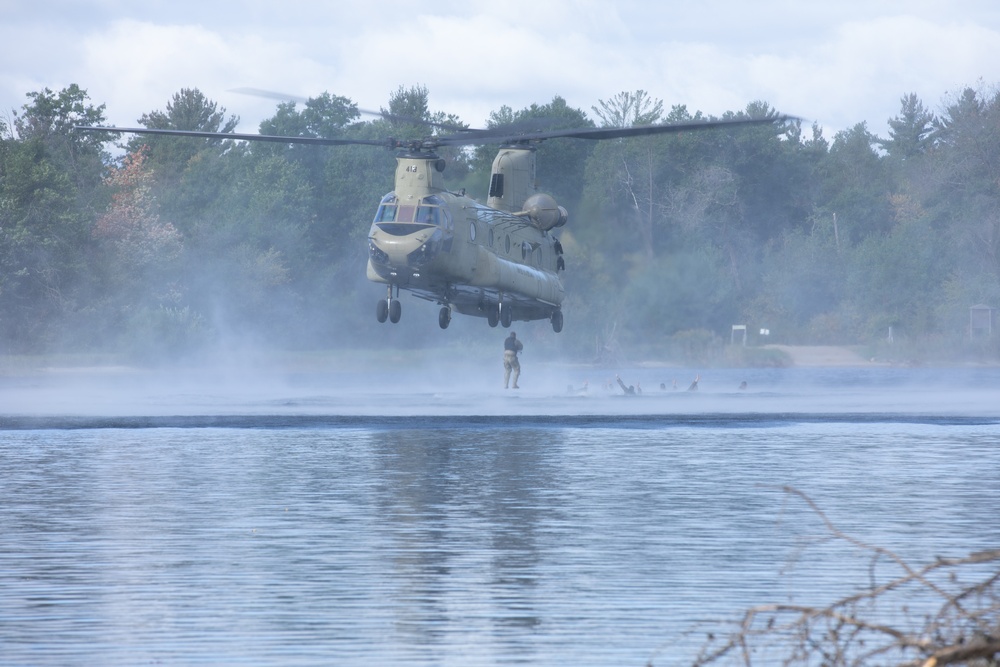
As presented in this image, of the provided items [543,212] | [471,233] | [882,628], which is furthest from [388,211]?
[882,628]

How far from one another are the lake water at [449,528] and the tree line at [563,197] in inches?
1479

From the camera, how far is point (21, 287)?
84875mm

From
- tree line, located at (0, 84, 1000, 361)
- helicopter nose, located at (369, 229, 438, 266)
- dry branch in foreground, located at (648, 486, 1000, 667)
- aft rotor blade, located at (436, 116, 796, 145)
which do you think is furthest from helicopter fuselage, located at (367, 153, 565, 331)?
tree line, located at (0, 84, 1000, 361)

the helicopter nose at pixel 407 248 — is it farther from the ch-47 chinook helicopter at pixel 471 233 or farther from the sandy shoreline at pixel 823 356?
the sandy shoreline at pixel 823 356

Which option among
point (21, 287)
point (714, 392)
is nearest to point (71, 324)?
point (21, 287)

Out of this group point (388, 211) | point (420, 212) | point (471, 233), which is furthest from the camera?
point (471, 233)

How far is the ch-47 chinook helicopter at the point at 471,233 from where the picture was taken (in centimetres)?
3509

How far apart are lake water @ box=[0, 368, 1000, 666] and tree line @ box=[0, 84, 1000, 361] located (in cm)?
3756

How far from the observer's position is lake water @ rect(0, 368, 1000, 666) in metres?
11.8

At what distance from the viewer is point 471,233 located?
37219 mm

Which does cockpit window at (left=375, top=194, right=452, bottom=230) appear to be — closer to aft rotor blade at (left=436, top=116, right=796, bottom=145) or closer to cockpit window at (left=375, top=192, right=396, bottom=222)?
cockpit window at (left=375, top=192, right=396, bottom=222)

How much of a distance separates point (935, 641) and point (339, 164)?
10360 cm

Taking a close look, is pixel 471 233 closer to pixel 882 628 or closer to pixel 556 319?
pixel 556 319

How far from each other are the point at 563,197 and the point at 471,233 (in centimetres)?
3314
